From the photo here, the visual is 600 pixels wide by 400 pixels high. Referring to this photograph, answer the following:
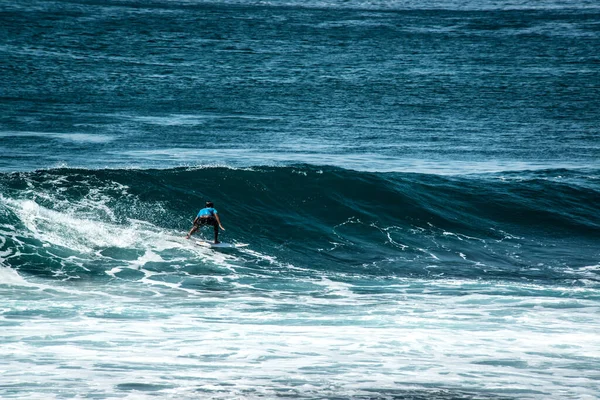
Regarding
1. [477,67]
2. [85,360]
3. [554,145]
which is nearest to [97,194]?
[85,360]

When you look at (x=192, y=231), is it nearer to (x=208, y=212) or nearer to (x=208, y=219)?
(x=208, y=219)

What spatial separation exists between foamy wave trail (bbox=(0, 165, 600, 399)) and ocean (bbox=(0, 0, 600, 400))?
0.06m

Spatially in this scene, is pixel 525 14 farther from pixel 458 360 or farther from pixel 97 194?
pixel 458 360

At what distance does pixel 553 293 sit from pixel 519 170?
14107 millimetres

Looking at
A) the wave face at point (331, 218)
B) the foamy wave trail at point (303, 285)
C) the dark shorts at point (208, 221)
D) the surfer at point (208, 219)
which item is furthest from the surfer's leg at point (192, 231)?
the wave face at point (331, 218)

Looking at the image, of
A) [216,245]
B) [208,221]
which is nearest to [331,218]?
[216,245]

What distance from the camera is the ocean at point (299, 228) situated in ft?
39.5

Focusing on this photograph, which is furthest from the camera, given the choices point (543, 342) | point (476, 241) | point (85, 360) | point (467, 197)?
point (467, 197)

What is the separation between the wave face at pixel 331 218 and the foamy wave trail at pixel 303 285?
0.24 feet

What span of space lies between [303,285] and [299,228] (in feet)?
18.1

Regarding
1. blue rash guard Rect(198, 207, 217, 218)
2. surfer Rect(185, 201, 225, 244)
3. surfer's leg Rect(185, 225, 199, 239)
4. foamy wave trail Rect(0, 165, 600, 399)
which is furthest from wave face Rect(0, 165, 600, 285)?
blue rash guard Rect(198, 207, 217, 218)

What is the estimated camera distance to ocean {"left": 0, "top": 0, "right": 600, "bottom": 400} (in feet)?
39.5

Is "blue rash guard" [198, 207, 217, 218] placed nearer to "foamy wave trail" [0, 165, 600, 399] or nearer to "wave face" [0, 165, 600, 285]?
"foamy wave trail" [0, 165, 600, 399]

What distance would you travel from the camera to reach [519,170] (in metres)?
30.4
